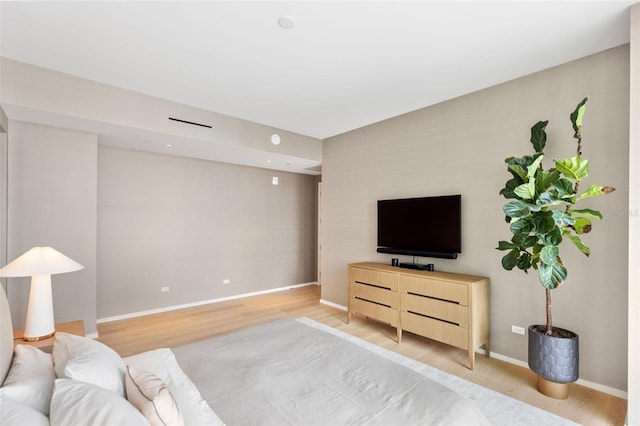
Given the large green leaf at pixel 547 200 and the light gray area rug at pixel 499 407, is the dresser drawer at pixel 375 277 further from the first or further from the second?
the large green leaf at pixel 547 200

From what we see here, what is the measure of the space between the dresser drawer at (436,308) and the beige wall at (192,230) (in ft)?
10.8

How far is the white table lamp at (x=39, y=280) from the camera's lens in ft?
7.11

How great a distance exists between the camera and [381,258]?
4.37m

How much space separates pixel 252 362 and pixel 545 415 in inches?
84.7

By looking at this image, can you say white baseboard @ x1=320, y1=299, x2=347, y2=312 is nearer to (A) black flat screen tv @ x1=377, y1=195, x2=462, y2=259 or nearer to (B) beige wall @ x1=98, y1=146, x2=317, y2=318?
(A) black flat screen tv @ x1=377, y1=195, x2=462, y2=259

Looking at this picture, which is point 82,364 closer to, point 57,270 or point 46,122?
point 57,270

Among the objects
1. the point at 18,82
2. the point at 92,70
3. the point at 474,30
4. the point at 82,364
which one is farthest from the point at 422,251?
the point at 18,82

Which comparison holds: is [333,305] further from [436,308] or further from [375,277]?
[436,308]

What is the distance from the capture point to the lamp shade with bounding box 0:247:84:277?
212 centimetres

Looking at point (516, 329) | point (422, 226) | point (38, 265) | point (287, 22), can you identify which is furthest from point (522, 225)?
point (38, 265)

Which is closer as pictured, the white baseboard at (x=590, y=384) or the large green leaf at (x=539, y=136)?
the white baseboard at (x=590, y=384)

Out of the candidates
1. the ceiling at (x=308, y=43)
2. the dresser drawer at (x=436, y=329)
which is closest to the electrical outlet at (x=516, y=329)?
the dresser drawer at (x=436, y=329)

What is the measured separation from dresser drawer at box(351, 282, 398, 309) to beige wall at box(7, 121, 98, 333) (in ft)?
10.8

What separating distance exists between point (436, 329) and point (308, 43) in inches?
119
